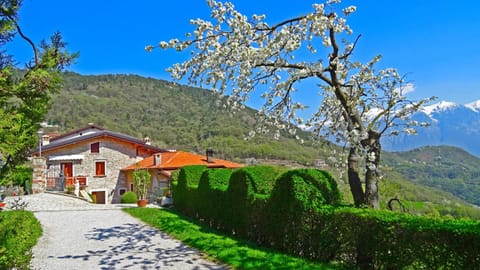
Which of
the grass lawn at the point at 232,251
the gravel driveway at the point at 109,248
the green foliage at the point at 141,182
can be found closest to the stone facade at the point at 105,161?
the green foliage at the point at 141,182

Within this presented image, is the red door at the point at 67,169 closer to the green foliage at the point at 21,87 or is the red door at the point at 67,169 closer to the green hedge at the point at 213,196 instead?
the green hedge at the point at 213,196

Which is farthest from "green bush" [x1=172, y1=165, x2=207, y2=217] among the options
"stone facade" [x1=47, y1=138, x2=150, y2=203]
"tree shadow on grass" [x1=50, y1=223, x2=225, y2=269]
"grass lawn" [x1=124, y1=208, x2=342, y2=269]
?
"stone facade" [x1=47, y1=138, x2=150, y2=203]

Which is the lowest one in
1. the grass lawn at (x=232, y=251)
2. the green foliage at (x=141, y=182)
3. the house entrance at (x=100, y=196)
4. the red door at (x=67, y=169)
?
the grass lawn at (x=232, y=251)

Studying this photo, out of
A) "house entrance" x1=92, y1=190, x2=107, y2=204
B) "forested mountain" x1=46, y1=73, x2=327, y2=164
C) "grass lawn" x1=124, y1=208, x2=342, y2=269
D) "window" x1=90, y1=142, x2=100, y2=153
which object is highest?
"forested mountain" x1=46, y1=73, x2=327, y2=164

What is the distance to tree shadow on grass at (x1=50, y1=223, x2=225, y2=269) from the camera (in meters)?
8.05

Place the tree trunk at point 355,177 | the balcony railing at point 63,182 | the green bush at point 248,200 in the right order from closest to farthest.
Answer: the tree trunk at point 355,177
the green bush at point 248,200
the balcony railing at point 63,182

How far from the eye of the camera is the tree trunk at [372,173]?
880 centimetres

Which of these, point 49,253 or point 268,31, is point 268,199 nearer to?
point 268,31

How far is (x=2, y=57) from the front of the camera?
184 inches

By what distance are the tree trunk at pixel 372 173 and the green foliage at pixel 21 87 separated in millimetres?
6407

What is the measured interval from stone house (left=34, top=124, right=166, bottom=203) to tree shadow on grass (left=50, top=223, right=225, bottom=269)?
2265 centimetres

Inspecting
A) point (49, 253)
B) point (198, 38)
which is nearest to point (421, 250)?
point (198, 38)

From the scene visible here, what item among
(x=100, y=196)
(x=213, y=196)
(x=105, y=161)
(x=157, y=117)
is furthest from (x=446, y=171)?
(x=213, y=196)

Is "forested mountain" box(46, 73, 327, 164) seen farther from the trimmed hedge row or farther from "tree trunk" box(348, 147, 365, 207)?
"tree trunk" box(348, 147, 365, 207)
